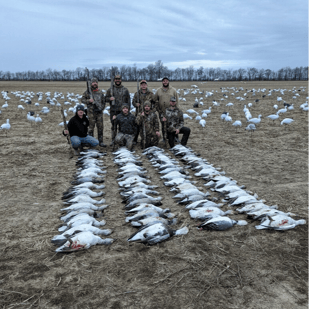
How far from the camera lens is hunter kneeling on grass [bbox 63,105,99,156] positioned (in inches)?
344

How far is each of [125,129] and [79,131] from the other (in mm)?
1422

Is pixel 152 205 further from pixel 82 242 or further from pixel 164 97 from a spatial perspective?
pixel 164 97

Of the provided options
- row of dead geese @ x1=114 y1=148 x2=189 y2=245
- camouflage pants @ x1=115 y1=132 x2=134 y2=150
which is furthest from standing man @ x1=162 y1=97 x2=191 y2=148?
row of dead geese @ x1=114 y1=148 x2=189 y2=245

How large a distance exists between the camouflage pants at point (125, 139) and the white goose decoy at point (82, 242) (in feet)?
17.6

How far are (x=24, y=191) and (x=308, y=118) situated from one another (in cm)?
1461

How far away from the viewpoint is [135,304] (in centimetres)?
299

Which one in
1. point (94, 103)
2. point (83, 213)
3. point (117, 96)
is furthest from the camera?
point (117, 96)

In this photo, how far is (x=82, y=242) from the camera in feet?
13.0

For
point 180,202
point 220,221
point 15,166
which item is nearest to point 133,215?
point 180,202

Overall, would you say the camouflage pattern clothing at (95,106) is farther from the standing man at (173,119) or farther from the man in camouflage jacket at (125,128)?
the standing man at (173,119)

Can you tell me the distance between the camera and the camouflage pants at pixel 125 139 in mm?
9281

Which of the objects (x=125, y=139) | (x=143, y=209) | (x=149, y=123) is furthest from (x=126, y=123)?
(x=143, y=209)

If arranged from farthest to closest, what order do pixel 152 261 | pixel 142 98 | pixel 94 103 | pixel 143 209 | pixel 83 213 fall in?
pixel 142 98, pixel 94 103, pixel 143 209, pixel 83 213, pixel 152 261

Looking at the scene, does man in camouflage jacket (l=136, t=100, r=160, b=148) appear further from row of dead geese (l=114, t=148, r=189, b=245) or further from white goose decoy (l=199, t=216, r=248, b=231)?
white goose decoy (l=199, t=216, r=248, b=231)
